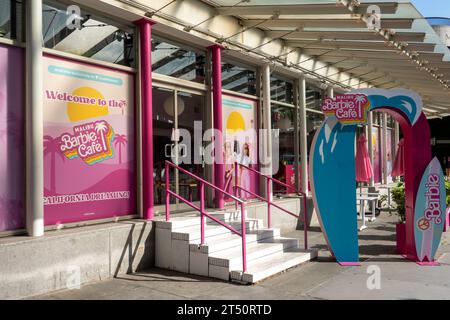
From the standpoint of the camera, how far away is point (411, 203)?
6789mm

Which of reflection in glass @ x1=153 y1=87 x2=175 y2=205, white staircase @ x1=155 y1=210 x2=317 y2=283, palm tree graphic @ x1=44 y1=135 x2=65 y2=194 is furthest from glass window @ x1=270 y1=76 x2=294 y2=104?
palm tree graphic @ x1=44 y1=135 x2=65 y2=194

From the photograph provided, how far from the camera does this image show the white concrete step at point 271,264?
Result: 17.9 ft

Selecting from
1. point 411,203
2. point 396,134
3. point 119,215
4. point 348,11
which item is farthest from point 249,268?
point 396,134

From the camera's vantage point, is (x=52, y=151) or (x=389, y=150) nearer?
(x=52, y=151)

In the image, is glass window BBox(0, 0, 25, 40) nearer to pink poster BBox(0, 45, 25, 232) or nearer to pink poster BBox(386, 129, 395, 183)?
pink poster BBox(0, 45, 25, 232)

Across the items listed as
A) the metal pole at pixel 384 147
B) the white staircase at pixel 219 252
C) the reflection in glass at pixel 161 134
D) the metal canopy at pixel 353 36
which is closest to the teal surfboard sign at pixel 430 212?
the white staircase at pixel 219 252

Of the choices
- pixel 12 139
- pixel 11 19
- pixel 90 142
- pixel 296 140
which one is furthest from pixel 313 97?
pixel 12 139

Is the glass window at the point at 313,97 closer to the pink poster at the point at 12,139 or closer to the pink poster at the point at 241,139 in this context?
the pink poster at the point at 241,139

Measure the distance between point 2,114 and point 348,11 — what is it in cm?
532

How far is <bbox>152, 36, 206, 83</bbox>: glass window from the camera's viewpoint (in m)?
7.28

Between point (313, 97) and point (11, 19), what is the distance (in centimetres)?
850

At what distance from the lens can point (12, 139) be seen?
5188mm

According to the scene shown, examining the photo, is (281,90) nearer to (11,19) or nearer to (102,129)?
(102,129)

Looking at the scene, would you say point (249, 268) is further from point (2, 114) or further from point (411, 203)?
point (2, 114)
